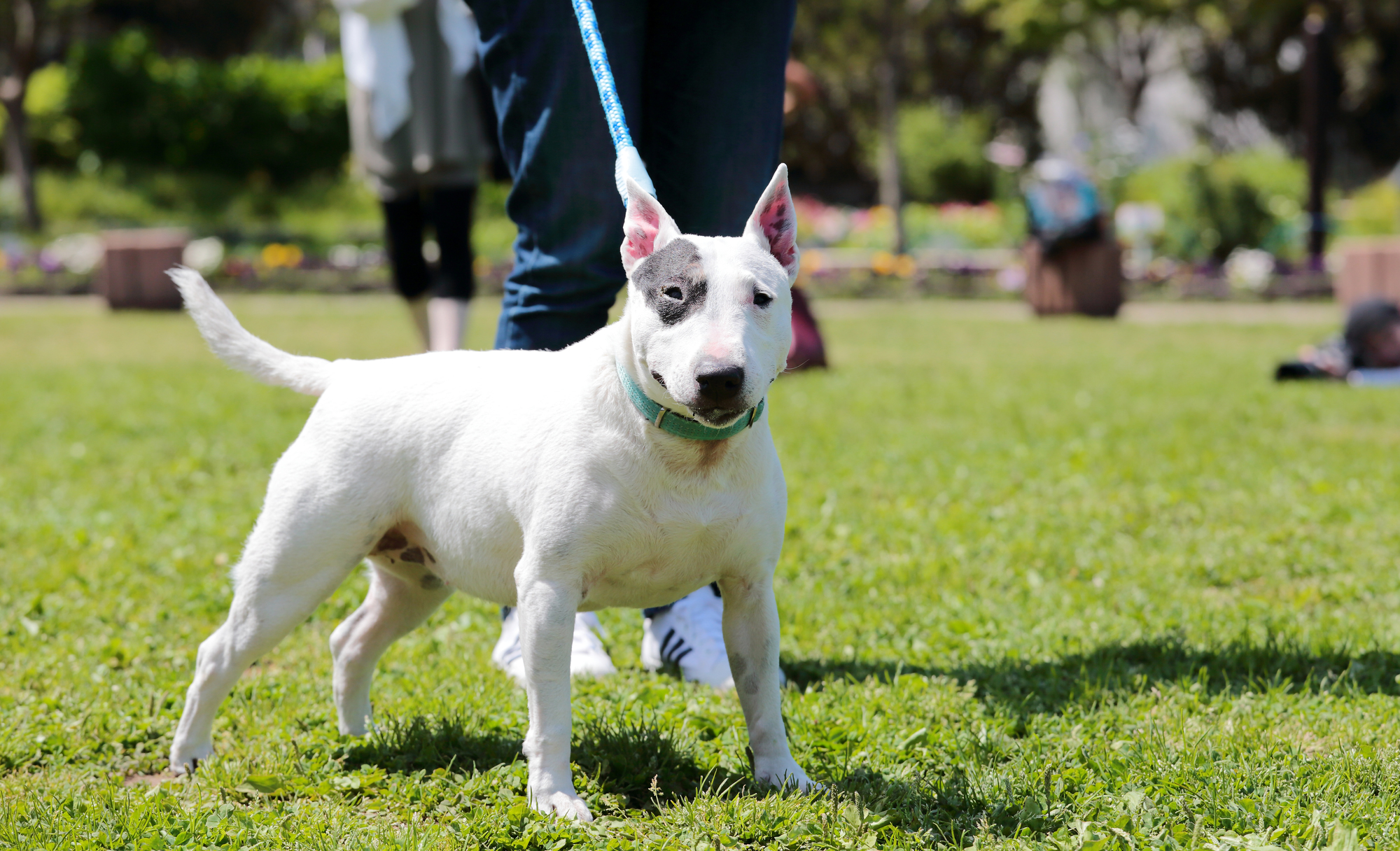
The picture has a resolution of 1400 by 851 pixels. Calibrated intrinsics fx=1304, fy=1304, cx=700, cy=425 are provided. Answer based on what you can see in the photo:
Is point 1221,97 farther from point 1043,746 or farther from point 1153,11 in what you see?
point 1043,746

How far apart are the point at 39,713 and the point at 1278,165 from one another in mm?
20635

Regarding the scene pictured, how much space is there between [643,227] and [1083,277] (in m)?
12.4

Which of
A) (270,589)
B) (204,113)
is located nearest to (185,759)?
(270,589)

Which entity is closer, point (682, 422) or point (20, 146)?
point (682, 422)

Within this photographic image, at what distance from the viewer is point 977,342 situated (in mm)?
10977

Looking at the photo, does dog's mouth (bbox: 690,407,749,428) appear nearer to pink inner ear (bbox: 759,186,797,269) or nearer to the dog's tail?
pink inner ear (bbox: 759,186,797,269)

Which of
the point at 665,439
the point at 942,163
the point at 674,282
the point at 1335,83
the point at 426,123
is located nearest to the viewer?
the point at 674,282

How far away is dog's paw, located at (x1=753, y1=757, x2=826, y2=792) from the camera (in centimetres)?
233

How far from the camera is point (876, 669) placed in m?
3.10

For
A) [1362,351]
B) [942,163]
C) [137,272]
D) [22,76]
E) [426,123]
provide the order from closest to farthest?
[426,123]
[1362,351]
[137,272]
[22,76]
[942,163]

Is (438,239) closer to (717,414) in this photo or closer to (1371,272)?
(717,414)

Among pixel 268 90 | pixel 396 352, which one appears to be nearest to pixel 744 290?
pixel 396 352

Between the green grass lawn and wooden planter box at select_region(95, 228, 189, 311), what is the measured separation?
8.20 m

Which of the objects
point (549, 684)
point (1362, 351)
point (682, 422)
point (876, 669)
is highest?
point (682, 422)
